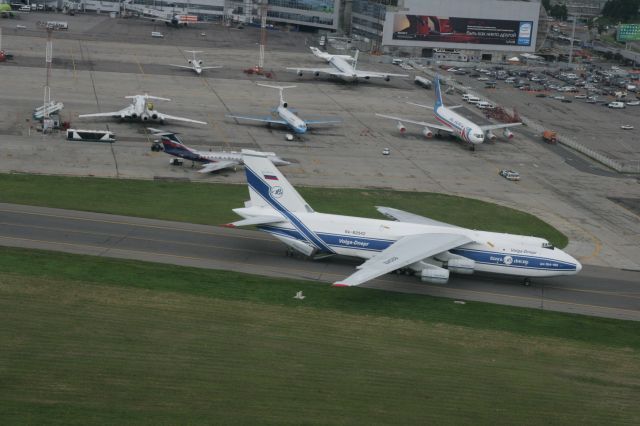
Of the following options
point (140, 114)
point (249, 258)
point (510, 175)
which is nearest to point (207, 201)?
point (249, 258)

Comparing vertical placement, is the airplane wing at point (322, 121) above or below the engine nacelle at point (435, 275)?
above

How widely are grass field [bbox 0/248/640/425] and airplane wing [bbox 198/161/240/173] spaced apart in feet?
105

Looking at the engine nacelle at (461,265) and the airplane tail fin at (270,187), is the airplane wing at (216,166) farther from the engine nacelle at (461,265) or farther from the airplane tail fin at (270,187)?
the engine nacelle at (461,265)

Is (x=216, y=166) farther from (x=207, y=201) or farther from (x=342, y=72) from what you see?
(x=342, y=72)

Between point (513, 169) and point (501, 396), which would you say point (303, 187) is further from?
point (501, 396)

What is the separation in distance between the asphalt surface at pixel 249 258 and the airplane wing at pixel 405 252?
331 cm

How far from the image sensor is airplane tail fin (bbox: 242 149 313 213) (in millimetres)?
A: 76562

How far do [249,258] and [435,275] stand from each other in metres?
16.1

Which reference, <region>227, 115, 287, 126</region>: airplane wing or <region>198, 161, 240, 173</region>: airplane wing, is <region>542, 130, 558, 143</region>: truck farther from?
<region>198, 161, 240, 173</region>: airplane wing

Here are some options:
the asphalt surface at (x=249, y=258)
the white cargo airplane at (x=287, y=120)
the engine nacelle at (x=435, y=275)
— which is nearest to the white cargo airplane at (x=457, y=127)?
the white cargo airplane at (x=287, y=120)

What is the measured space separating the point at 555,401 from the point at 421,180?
58.8 meters

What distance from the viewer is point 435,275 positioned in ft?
238

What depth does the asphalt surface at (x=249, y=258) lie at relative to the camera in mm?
73188

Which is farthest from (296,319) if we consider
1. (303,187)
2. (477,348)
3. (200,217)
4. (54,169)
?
(54,169)
